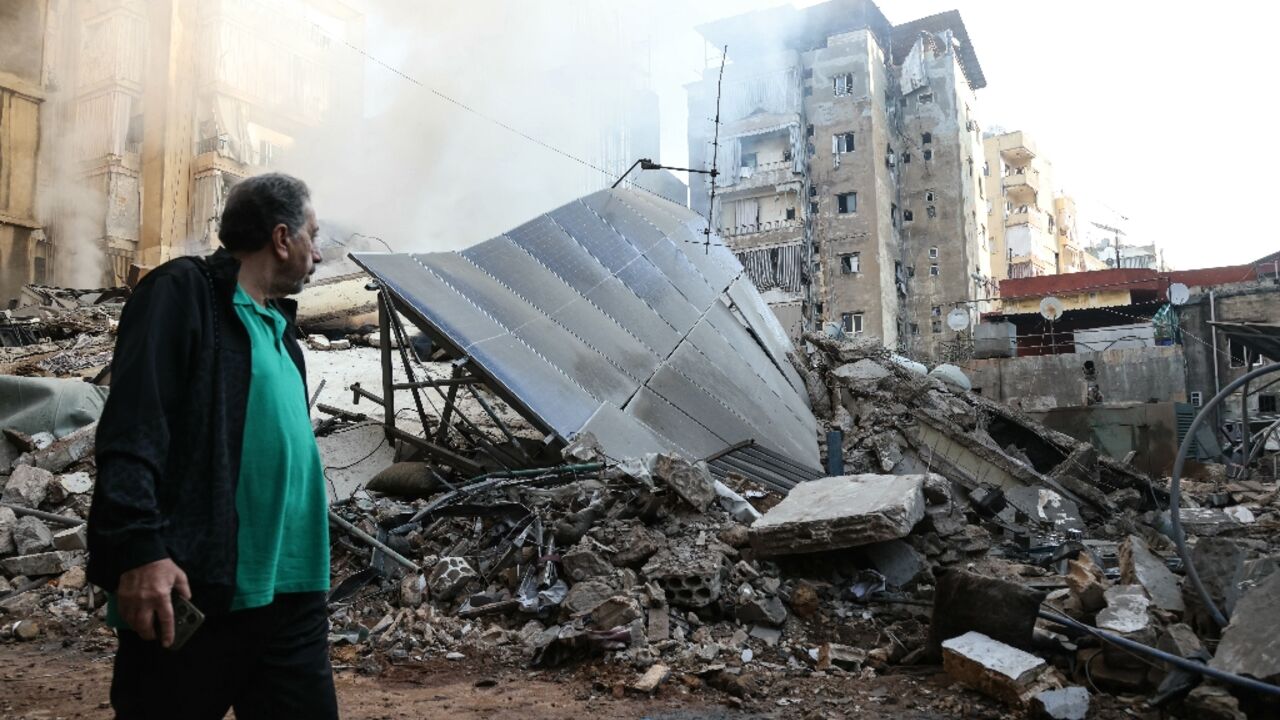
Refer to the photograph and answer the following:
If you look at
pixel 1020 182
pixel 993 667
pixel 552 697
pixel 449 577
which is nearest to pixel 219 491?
pixel 552 697

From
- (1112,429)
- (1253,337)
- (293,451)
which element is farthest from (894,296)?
(293,451)

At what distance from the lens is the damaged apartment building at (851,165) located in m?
35.3

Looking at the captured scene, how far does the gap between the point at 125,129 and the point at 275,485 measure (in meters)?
28.7

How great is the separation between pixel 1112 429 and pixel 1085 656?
13.7m

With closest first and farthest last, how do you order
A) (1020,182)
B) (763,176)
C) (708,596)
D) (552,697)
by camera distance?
(552,697) < (708,596) < (763,176) < (1020,182)

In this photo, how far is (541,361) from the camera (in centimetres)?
583

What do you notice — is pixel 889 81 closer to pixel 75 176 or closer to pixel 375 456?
pixel 75 176

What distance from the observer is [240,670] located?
1414mm

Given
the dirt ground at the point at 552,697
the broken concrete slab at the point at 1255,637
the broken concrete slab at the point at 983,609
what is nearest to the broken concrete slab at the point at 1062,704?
the dirt ground at the point at 552,697

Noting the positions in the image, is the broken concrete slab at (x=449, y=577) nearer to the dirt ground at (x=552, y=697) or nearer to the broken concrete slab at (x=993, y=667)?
the dirt ground at (x=552, y=697)

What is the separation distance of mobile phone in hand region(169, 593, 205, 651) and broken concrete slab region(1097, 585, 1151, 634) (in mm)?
3355

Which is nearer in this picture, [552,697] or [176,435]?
[176,435]

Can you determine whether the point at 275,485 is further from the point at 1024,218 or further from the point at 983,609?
the point at 1024,218

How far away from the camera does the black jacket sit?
1230mm
